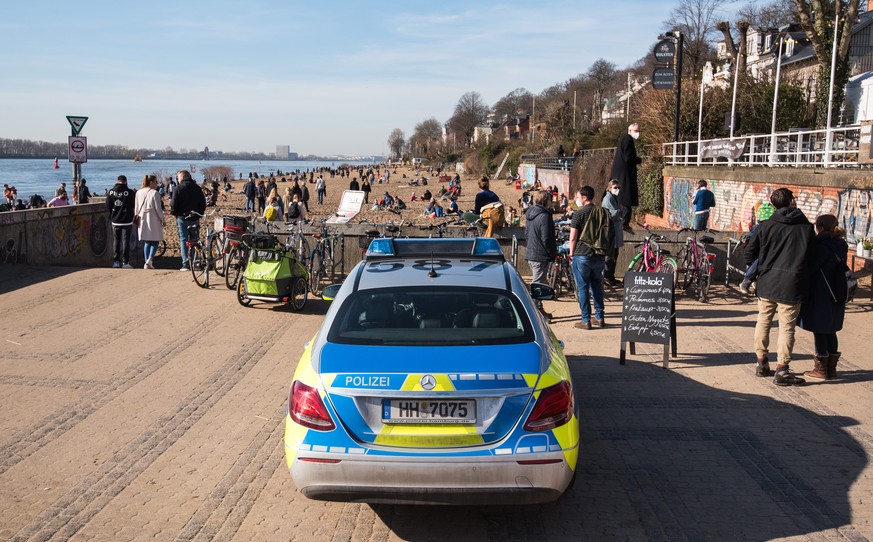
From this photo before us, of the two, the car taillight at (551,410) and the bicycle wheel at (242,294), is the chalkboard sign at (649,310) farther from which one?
the bicycle wheel at (242,294)

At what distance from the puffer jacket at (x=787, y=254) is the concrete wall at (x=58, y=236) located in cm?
1260

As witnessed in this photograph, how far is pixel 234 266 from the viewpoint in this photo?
44.0 feet

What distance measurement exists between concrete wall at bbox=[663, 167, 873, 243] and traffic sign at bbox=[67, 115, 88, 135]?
51.1 feet

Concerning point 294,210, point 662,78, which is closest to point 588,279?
point 294,210

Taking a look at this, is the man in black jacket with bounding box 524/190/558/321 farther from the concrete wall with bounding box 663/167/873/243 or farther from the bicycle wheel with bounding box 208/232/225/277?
the concrete wall with bounding box 663/167/873/243

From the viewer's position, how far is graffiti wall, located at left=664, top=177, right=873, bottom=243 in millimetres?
14383

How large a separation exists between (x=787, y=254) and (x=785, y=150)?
1846 centimetres

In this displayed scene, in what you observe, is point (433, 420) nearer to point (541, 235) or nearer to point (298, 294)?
point (541, 235)

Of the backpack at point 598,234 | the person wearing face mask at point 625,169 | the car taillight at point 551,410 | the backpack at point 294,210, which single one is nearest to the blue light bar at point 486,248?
the car taillight at point 551,410

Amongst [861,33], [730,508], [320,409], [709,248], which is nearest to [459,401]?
[320,409]

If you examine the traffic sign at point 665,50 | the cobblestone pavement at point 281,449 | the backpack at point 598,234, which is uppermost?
the traffic sign at point 665,50

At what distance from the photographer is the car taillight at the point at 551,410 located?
4.32 m

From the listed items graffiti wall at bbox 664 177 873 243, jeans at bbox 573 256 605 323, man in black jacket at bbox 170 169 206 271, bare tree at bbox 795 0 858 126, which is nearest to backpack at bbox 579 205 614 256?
jeans at bbox 573 256 605 323

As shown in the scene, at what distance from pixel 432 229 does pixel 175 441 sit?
7605 millimetres
